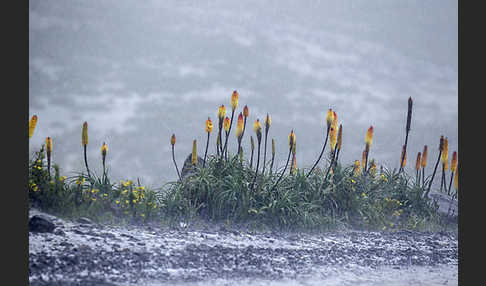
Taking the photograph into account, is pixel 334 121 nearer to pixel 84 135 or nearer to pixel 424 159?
pixel 424 159

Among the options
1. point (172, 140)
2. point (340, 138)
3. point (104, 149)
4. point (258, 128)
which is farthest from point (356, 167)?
point (104, 149)

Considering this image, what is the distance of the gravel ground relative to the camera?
2893 mm

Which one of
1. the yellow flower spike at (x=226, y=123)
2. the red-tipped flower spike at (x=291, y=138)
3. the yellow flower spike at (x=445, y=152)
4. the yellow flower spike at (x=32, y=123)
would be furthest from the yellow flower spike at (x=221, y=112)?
the yellow flower spike at (x=445, y=152)

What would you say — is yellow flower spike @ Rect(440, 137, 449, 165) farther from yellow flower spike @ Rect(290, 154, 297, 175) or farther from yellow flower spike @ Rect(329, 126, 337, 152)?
yellow flower spike @ Rect(290, 154, 297, 175)

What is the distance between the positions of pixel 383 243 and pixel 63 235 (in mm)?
2725

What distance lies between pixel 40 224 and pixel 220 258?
4.16 feet

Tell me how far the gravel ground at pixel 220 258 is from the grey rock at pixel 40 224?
47mm

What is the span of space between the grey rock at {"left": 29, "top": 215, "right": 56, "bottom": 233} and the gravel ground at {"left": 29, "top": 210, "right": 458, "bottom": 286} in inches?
1.9

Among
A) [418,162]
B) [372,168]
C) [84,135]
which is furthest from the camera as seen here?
[418,162]

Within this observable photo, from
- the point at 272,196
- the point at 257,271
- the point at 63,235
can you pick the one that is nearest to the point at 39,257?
the point at 63,235

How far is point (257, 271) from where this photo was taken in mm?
3168

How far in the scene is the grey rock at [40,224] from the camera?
3.22 m

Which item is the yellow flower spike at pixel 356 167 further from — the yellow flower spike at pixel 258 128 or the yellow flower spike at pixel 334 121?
the yellow flower spike at pixel 258 128

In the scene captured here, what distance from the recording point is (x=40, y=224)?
3.24 m
